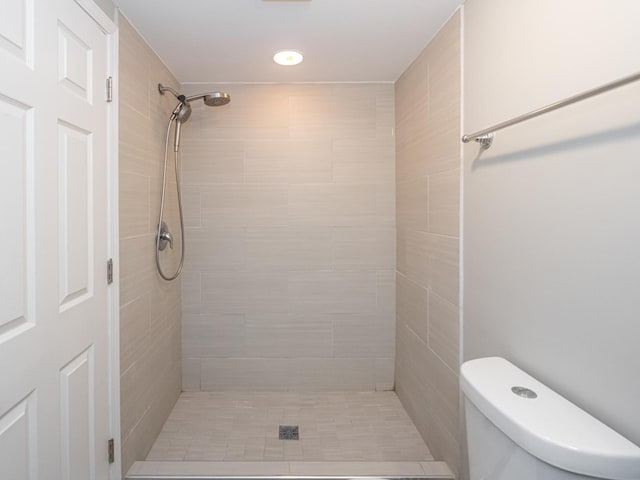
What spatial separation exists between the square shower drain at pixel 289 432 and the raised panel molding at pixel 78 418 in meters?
0.94

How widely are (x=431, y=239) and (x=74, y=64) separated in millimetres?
1652

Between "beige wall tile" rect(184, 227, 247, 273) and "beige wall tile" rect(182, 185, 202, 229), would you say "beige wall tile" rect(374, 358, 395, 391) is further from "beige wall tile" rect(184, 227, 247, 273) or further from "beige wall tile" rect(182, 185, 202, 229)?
"beige wall tile" rect(182, 185, 202, 229)

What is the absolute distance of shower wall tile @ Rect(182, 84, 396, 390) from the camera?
260 cm

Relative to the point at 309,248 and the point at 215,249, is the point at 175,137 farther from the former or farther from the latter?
the point at 309,248

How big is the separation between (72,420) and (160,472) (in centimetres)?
66

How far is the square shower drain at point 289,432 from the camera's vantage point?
84.0 inches

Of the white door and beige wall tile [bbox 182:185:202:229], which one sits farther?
beige wall tile [bbox 182:185:202:229]

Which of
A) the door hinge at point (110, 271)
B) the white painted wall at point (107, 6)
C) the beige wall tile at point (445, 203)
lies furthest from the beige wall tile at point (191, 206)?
the beige wall tile at point (445, 203)

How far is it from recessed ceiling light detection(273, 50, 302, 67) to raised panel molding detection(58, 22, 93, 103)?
3.23 feet

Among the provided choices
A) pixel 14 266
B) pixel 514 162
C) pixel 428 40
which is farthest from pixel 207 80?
pixel 514 162

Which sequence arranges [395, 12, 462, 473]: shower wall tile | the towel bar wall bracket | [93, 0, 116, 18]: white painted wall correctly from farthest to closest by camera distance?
[395, 12, 462, 473]: shower wall tile → [93, 0, 116, 18]: white painted wall → the towel bar wall bracket

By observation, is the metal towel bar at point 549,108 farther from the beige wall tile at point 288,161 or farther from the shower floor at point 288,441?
the shower floor at point 288,441

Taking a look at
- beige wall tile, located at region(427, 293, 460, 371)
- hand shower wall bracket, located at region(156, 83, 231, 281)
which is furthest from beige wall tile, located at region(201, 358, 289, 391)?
beige wall tile, located at region(427, 293, 460, 371)

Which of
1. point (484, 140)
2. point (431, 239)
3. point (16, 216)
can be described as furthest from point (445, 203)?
point (16, 216)
